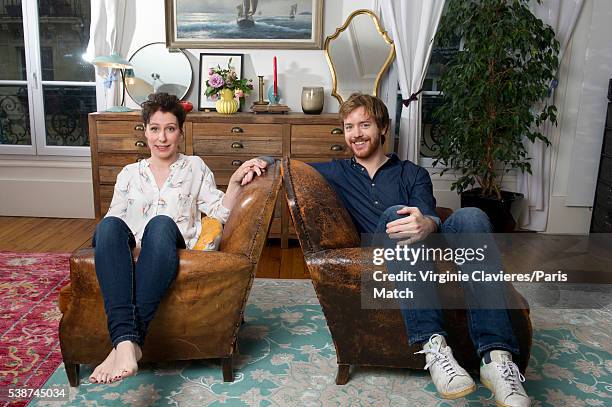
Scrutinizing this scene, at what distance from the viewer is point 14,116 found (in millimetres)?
4418

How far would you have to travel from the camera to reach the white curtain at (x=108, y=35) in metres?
4.01

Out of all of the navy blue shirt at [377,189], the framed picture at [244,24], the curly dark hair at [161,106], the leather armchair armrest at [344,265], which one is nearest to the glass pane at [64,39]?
the framed picture at [244,24]

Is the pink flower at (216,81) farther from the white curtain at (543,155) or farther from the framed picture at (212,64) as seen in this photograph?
the white curtain at (543,155)

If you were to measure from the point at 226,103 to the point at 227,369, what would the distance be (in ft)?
7.18

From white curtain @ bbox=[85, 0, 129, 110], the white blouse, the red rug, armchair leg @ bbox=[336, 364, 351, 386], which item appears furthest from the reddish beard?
white curtain @ bbox=[85, 0, 129, 110]

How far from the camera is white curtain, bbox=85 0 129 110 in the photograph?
4.01 metres

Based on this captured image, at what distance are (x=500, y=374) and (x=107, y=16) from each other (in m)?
3.53

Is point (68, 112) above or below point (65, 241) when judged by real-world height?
Result: above

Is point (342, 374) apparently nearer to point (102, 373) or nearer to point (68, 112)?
point (102, 373)

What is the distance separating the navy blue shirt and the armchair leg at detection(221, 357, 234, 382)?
709 millimetres

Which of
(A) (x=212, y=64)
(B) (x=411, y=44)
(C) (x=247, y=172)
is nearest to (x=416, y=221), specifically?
(C) (x=247, y=172)

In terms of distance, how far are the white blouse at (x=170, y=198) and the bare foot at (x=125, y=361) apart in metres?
0.53

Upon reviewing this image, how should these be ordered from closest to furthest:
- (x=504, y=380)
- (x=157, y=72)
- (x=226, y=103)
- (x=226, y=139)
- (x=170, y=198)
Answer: (x=504, y=380) < (x=170, y=198) < (x=226, y=139) < (x=226, y=103) < (x=157, y=72)

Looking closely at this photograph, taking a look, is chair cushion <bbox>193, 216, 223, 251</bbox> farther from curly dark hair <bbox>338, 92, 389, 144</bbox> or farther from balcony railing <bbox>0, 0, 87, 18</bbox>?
balcony railing <bbox>0, 0, 87, 18</bbox>
